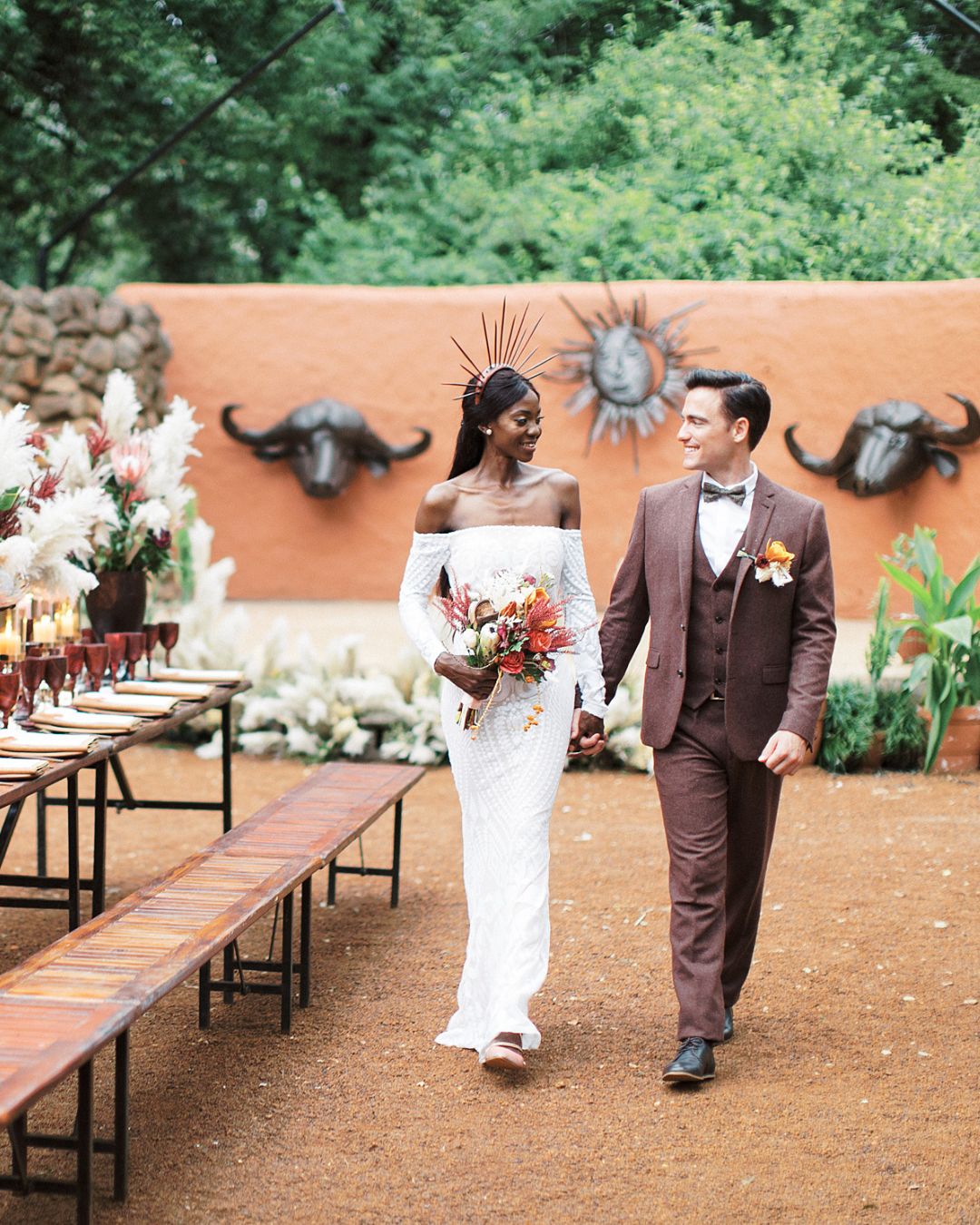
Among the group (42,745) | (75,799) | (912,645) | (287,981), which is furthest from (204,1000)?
(912,645)

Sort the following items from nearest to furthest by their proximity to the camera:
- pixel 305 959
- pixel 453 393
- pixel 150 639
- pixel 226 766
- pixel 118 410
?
pixel 305 959 → pixel 150 639 → pixel 118 410 → pixel 226 766 → pixel 453 393

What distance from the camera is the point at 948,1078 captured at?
4223mm

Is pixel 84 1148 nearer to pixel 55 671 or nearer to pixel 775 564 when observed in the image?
pixel 55 671

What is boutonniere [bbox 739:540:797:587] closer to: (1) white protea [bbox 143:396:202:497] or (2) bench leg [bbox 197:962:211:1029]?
(2) bench leg [bbox 197:962:211:1029]

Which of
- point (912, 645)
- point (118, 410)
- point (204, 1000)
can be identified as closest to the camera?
point (204, 1000)

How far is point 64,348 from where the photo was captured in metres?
11.8

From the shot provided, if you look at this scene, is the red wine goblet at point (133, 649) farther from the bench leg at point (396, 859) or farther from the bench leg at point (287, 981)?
the bench leg at point (287, 981)

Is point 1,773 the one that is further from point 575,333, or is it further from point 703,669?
point 575,333

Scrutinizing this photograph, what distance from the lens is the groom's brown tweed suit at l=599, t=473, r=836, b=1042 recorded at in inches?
163

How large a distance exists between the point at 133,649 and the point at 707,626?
2.63 m

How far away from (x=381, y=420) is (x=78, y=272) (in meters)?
9.97

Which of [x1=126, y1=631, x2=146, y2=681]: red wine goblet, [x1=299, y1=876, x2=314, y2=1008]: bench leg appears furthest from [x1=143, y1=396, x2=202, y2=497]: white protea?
[x1=299, y1=876, x2=314, y2=1008]: bench leg

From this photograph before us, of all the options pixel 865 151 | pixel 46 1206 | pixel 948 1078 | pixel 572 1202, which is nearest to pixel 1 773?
pixel 46 1206

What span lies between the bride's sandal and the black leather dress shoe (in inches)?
16.3
